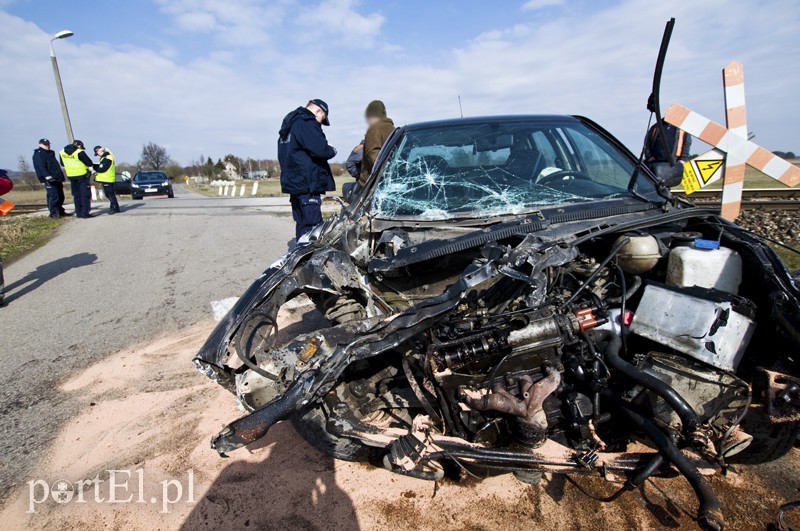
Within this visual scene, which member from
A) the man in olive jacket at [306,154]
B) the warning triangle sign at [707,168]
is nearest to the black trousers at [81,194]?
the man in olive jacket at [306,154]

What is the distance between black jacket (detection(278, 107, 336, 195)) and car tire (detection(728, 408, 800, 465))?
4.70 metres

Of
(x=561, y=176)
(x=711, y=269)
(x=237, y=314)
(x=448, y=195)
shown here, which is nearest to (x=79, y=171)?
(x=237, y=314)

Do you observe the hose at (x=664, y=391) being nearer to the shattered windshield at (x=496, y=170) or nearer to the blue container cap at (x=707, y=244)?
the blue container cap at (x=707, y=244)

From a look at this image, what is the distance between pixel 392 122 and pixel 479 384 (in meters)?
→ 4.56

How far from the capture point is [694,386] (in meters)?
1.86

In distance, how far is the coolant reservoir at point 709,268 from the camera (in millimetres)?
2092

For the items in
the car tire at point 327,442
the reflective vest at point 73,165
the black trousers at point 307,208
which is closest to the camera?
the car tire at point 327,442

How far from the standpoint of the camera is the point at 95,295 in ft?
17.8

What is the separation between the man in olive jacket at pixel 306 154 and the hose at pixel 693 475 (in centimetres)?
410

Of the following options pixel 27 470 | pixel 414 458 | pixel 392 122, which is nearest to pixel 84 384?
pixel 27 470

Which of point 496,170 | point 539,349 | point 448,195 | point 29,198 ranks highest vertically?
point 496,170

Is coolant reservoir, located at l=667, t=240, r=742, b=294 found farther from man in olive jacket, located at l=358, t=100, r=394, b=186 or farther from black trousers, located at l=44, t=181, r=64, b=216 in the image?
black trousers, located at l=44, t=181, r=64, b=216

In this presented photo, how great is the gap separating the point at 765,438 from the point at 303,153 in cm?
494

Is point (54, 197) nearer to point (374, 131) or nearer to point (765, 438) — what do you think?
point (374, 131)
